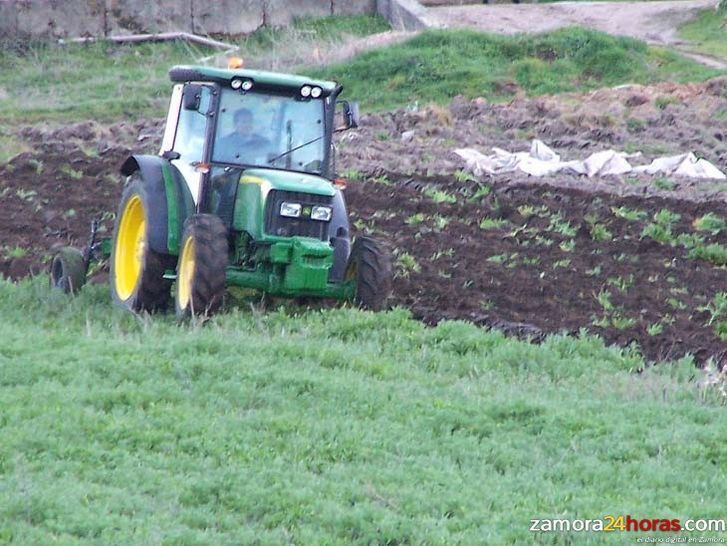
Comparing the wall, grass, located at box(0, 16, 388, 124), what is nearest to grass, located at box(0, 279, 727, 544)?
grass, located at box(0, 16, 388, 124)

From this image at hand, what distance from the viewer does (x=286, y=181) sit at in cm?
1160

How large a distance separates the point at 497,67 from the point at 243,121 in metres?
15.0

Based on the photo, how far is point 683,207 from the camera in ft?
52.9

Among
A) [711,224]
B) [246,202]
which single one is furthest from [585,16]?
[246,202]

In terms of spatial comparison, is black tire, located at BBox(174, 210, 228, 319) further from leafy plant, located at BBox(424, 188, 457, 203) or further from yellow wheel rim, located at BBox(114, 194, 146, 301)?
leafy plant, located at BBox(424, 188, 457, 203)

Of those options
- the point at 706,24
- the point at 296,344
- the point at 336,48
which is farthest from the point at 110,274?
the point at 706,24

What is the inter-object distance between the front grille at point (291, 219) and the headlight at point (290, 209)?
0.08ft

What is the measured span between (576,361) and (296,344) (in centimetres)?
206

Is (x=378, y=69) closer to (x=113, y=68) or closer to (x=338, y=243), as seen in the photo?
(x=113, y=68)

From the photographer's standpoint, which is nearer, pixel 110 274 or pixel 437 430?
pixel 437 430

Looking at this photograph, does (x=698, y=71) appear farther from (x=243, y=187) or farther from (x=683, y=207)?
(x=243, y=187)

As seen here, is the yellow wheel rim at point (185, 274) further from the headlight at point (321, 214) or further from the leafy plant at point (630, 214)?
the leafy plant at point (630, 214)

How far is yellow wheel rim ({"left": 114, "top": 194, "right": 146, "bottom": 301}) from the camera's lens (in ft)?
41.5

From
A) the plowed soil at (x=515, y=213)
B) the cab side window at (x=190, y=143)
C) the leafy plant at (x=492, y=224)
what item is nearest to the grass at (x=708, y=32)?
the plowed soil at (x=515, y=213)
